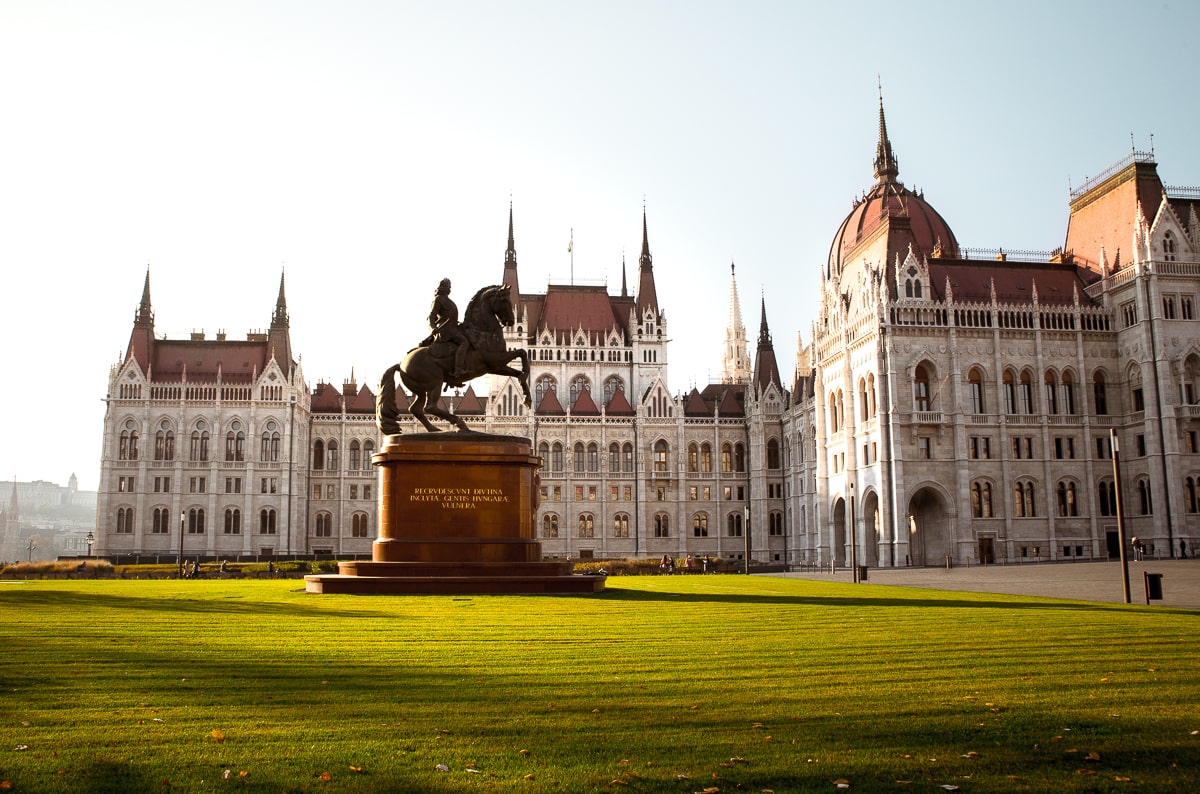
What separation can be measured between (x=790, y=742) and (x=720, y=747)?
1.92ft

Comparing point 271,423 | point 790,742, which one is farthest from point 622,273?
point 790,742

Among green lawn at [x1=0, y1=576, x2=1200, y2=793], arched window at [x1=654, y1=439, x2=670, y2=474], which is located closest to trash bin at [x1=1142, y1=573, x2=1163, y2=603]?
green lawn at [x1=0, y1=576, x2=1200, y2=793]

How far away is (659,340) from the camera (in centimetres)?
10144

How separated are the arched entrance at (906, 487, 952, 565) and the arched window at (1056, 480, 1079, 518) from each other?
8.33 m

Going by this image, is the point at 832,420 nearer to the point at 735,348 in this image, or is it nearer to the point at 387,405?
the point at 387,405

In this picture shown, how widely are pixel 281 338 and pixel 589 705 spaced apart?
3542 inches

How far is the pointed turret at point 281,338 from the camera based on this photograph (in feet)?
305

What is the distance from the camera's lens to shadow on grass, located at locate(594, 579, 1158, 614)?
21.9m

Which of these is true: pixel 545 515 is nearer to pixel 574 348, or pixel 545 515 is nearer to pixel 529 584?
→ pixel 574 348

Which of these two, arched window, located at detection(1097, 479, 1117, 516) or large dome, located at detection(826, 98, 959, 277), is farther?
large dome, located at detection(826, 98, 959, 277)

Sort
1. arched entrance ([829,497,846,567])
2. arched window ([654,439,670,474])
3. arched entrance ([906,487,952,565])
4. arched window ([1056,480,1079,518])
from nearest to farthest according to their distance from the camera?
arched entrance ([906,487,952,565]) < arched window ([1056,480,1079,518]) < arched entrance ([829,497,846,567]) < arched window ([654,439,670,474])

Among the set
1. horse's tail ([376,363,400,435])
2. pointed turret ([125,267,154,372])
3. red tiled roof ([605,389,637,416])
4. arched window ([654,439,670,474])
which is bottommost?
horse's tail ([376,363,400,435])

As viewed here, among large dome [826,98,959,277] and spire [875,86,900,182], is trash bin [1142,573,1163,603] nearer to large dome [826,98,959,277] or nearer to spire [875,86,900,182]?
large dome [826,98,959,277]

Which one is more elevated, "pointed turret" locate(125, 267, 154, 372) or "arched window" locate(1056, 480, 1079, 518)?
"pointed turret" locate(125, 267, 154, 372)
